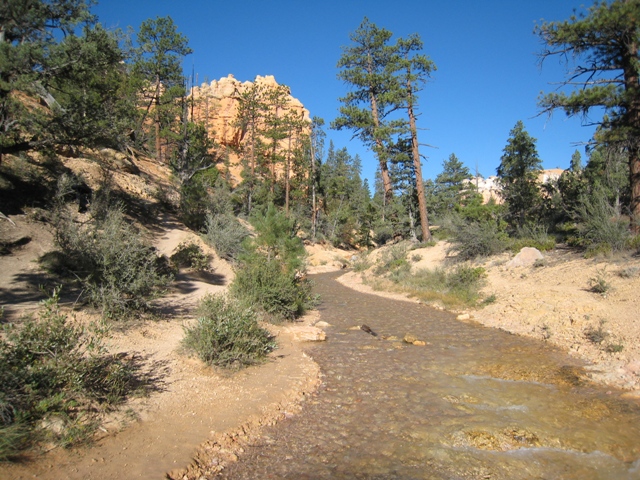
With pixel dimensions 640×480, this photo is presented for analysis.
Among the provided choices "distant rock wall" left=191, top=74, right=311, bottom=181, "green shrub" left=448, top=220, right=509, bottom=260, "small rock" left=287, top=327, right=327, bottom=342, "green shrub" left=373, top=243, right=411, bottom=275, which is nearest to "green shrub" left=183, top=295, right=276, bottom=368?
"small rock" left=287, top=327, right=327, bottom=342

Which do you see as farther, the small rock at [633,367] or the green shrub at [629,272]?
the green shrub at [629,272]

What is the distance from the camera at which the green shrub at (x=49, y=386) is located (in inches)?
146

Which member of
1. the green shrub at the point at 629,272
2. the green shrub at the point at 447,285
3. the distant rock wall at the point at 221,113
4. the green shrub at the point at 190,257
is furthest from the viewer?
the distant rock wall at the point at 221,113

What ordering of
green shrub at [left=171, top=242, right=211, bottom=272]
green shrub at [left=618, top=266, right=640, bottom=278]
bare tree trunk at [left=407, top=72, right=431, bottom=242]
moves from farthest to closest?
bare tree trunk at [left=407, top=72, right=431, bottom=242] → green shrub at [left=171, top=242, right=211, bottom=272] → green shrub at [left=618, top=266, right=640, bottom=278]

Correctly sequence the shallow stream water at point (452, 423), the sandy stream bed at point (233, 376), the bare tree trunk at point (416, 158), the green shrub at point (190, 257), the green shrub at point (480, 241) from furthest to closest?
the bare tree trunk at point (416, 158) < the green shrub at point (480, 241) < the green shrub at point (190, 257) < the shallow stream water at point (452, 423) < the sandy stream bed at point (233, 376)

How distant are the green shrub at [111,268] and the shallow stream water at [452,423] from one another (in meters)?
4.26

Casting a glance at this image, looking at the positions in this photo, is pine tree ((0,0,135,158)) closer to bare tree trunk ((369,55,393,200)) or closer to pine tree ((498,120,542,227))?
bare tree trunk ((369,55,393,200))

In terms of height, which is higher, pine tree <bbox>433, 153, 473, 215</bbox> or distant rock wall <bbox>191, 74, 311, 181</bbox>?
distant rock wall <bbox>191, 74, 311, 181</bbox>

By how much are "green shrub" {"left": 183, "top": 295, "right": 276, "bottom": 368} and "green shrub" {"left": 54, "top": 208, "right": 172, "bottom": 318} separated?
66.4 inches

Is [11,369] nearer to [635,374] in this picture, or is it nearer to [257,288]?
[257,288]

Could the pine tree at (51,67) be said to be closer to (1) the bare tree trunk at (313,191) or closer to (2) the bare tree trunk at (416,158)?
(2) the bare tree trunk at (416,158)

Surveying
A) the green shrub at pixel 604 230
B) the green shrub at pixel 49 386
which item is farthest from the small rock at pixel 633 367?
the green shrub at pixel 49 386

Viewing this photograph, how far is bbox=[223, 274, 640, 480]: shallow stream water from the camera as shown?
438cm

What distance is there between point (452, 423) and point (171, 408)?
399 centimetres
